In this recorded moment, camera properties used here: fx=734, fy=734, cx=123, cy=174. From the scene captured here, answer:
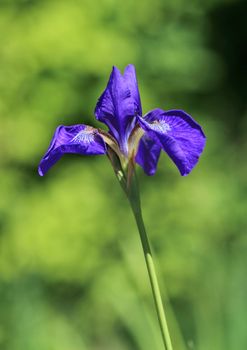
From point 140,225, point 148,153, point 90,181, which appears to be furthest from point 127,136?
point 90,181

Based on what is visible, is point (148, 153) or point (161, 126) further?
point (148, 153)

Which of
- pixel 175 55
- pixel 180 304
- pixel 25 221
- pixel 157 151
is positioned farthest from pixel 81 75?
pixel 157 151

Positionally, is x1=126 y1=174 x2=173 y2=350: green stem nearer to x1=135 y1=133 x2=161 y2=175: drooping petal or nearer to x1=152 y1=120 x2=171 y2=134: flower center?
x1=152 y1=120 x2=171 y2=134: flower center

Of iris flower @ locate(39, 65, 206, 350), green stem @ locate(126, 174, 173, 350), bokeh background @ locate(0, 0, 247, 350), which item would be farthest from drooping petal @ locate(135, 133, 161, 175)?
bokeh background @ locate(0, 0, 247, 350)

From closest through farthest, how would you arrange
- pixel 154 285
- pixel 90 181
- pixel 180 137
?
pixel 154 285 < pixel 180 137 < pixel 90 181

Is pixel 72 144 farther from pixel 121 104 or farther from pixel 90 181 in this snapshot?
pixel 90 181

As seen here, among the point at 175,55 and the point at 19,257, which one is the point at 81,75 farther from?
the point at 19,257

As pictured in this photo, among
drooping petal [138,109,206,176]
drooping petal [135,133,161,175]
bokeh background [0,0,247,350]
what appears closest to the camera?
drooping petal [138,109,206,176]

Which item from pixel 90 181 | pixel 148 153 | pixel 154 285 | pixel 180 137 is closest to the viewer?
pixel 154 285
